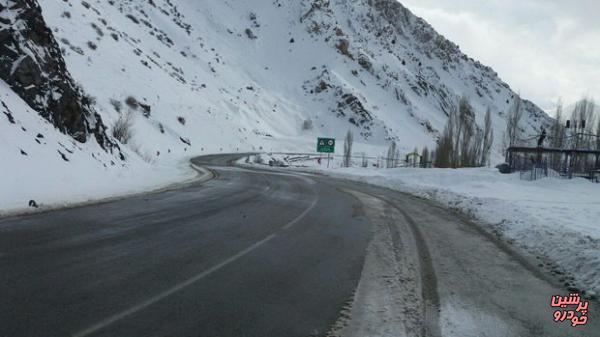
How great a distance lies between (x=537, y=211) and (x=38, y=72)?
17863 millimetres

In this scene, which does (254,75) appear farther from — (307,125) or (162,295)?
(162,295)

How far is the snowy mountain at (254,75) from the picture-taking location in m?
47.9

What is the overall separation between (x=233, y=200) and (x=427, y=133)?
318 feet

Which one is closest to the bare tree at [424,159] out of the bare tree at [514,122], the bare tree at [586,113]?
the bare tree at [514,122]

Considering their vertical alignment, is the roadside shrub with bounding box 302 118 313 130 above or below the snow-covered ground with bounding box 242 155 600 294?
above

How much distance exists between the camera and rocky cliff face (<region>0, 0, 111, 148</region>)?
15828mm

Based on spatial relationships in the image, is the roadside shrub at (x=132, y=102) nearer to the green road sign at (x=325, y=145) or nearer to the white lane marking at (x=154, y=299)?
the green road sign at (x=325, y=145)

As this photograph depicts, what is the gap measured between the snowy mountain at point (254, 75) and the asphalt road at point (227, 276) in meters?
6.24

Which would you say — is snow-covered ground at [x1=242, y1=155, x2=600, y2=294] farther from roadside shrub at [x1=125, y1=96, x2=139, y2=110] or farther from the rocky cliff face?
roadside shrub at [x1=125, y1=96, x2=139, y2=110]

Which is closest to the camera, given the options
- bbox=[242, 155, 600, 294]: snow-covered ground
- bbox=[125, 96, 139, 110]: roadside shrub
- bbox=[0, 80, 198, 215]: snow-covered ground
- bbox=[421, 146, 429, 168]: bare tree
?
bbox=[242, 155, 600, 294]: snow-covered ground

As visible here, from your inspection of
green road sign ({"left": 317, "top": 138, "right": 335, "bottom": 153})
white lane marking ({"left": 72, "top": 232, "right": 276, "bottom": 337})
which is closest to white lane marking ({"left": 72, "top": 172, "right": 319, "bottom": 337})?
white lane marking ({"left": 72, "top": 232, "right": 276, "bottom": 337})

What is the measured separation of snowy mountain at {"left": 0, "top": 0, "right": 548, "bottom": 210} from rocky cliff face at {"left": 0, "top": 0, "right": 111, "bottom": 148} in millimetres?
131

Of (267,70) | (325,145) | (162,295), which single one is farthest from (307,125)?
(162,295)

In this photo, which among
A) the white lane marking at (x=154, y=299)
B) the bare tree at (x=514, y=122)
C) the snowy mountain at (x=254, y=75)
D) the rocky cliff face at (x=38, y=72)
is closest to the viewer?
the white lane marking at (x=154, y=299)
